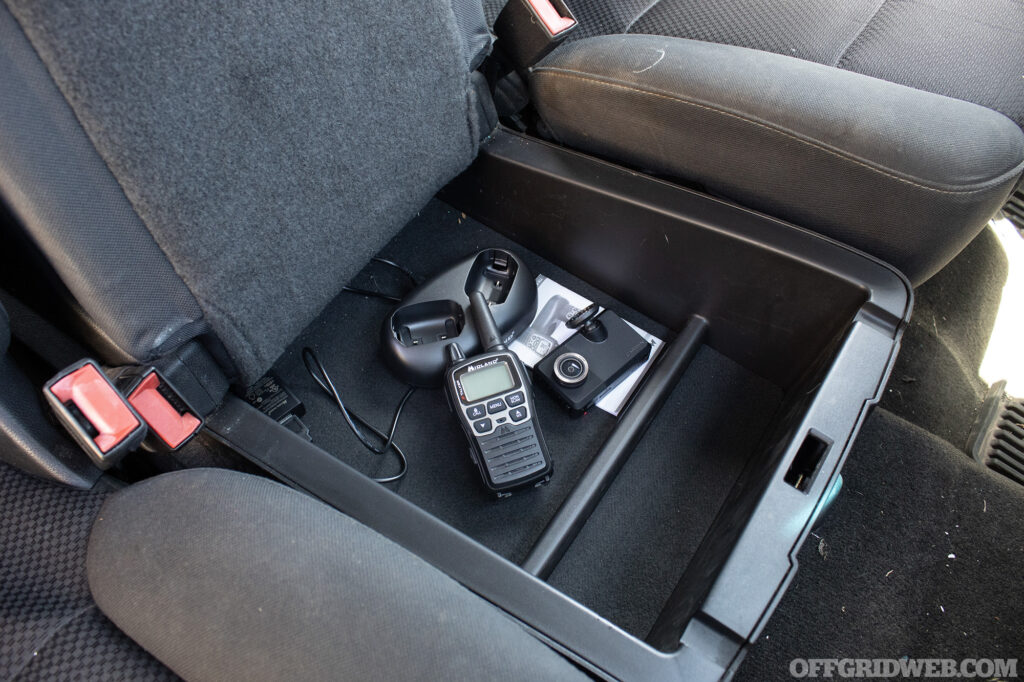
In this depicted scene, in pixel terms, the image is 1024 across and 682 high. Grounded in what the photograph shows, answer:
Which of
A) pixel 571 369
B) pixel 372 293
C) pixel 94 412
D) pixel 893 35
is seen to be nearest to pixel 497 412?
pixel 571 369

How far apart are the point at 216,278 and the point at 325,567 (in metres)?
0.27

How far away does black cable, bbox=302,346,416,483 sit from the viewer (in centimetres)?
85

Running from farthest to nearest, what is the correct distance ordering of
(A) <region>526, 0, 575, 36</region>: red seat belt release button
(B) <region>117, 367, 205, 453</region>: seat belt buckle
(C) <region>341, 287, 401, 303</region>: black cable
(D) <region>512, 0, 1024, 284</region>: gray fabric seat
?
(C) <region>341, 287, 401, 303</region>: black cable
(A) <region>526, 0, 575, 36</region>: red seat belt release button
(D) <region>512, 0, 1024, 284</region>: gray fabric seat
(B) <region>117, 367, 205, 453</region>: seat belt buckle

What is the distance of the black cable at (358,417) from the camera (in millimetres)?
849

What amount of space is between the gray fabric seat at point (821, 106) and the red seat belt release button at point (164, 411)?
57 cm

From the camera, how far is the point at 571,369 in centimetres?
87

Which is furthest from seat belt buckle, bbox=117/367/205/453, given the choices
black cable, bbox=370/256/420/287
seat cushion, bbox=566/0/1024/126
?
seat cushion, bbox=566/0/1024/126

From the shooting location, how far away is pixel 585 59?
84 centimetres

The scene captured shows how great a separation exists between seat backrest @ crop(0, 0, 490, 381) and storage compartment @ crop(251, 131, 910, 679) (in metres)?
0.18

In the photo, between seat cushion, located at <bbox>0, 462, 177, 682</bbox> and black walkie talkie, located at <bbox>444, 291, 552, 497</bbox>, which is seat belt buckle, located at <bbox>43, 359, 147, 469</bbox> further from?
black walkie talkie, located at <bbox>444, 291, 552, 497</bbox>

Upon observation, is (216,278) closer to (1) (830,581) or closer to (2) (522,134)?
(2) (522,134)

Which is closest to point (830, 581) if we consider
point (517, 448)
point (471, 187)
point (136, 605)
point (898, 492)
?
point (898, 492)
